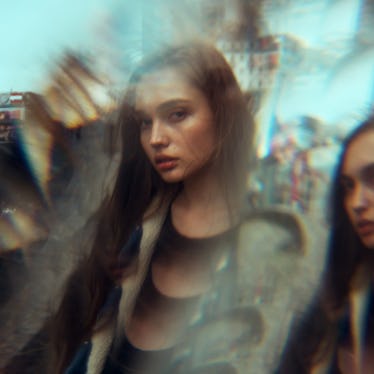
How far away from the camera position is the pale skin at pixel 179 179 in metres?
1.03

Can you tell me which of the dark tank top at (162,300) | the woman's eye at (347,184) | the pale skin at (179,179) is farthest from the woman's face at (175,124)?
the woman's eye at (347,184)

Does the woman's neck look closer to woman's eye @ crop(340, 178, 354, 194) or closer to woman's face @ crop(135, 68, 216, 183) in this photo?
woman's face @ crop(135, 68, 216, 183)

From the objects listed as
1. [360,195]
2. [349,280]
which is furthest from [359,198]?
[349,280]

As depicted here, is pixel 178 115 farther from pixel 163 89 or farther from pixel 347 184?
pixel 347 184

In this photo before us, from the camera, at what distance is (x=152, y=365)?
1.12 meters

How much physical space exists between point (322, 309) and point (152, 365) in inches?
16.4

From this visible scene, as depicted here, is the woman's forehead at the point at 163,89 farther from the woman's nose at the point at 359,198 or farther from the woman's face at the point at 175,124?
the woman's nose at the point at 359,198

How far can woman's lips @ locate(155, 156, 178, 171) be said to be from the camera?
3.56 ft

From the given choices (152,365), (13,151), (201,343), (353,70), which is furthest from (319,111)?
(13,151)

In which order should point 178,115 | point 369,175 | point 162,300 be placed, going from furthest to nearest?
point 162,300 < point 178,115 < point 369,175

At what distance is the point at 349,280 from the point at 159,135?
0.47 meters

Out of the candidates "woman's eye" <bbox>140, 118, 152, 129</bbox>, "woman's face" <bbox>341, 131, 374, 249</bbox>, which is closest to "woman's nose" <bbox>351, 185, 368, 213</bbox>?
"woman's face" <bbox>341, 131, 374, 249</bbox>

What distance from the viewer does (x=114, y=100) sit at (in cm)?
120

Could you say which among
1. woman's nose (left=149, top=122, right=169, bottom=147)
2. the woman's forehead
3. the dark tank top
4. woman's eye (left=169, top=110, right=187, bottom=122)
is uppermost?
the woman's forehead
